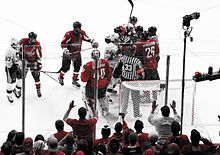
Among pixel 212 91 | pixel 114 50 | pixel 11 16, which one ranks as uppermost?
pixel 11 16

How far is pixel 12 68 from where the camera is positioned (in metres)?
7.64

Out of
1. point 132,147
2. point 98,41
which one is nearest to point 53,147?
point 132,147

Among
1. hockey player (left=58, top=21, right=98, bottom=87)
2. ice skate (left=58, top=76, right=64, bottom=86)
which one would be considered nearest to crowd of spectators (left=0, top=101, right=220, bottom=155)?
hockey player (left=58, top=21, right=98, bottom=87)

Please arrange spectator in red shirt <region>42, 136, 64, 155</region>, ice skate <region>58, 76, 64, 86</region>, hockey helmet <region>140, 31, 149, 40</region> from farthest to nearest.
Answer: ice skate <region>58, 76, 64, 86</region> → hockey helmet <region>140, 31, 149, 40</region> → spectator in red shirt <region>42, 136, 64, 155</region>

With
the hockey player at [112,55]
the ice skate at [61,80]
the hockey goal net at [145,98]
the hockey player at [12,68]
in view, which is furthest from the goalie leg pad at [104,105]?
the hockey player at [12,68]

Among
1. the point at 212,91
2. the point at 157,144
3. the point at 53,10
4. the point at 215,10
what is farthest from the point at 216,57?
the point at 157,144

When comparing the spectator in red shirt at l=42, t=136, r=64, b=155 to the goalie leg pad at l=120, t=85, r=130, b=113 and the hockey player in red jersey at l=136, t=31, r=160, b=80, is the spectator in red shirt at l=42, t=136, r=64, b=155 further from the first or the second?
the hockey player in red jersey at l=136, t=31, r=160, b=80

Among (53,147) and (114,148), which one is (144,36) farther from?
(53,147)

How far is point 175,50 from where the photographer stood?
30.1 feet

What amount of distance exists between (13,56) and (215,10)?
18.9ft

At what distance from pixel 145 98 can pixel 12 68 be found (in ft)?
6.42

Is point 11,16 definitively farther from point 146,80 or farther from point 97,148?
point 97,148

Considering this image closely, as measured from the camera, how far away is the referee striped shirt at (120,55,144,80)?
23.9 feet

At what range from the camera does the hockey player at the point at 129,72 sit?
7062mm
